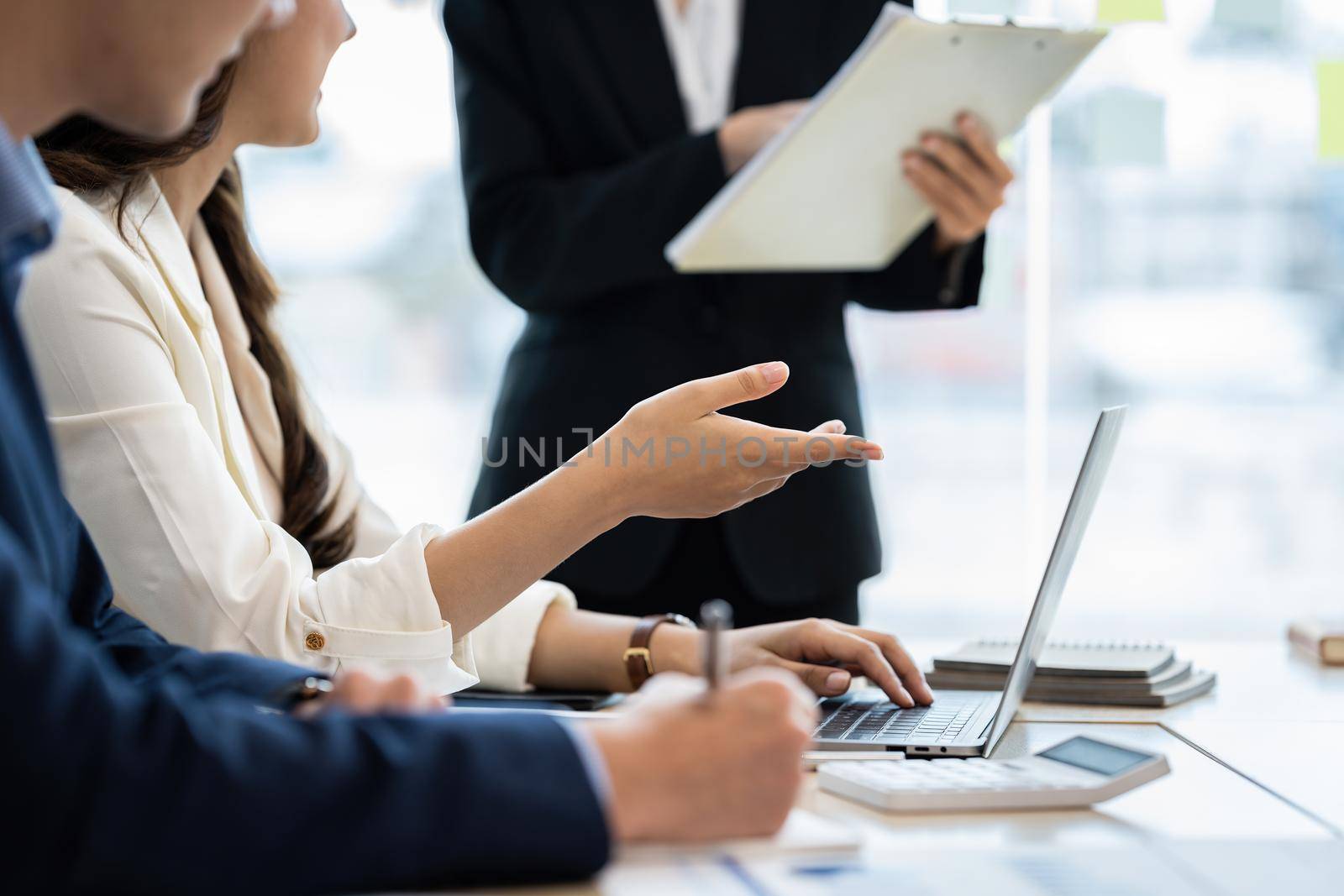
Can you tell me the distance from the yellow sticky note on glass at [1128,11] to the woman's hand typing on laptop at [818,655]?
4.92 feet

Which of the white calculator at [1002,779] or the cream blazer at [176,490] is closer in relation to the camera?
the white calculator at [1002,779]

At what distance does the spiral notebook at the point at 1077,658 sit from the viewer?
1.23 meters

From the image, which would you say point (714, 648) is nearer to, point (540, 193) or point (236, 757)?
point (236, 757)

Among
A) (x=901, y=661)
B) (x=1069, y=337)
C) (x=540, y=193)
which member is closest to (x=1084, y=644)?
(x=901, y=661)

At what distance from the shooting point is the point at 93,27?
0.73m

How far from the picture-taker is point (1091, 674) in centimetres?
123

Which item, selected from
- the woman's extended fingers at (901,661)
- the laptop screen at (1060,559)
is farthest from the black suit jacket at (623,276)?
the laptop screen at (1060,559)

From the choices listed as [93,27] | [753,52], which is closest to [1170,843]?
[93,27]

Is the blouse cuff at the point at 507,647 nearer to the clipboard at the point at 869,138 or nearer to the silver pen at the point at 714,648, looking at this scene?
the clipboard at the point at 869,138

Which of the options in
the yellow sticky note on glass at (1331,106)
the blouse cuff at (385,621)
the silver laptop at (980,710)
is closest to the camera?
the silver laptop at (980,710)

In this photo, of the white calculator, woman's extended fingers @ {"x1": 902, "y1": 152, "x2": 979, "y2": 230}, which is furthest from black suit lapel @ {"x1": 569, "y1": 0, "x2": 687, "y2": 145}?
the white calculator

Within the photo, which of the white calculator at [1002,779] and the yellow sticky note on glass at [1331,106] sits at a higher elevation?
the yellow sticky note on glass at [1331,106]

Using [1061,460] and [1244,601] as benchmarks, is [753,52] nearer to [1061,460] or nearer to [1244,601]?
[1061,460]

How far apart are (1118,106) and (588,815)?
2547 millimetres
